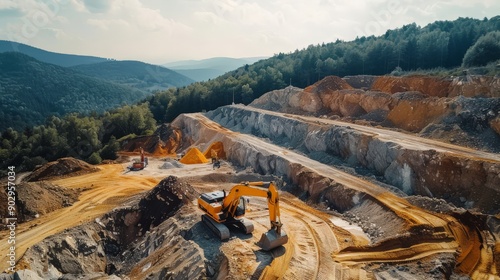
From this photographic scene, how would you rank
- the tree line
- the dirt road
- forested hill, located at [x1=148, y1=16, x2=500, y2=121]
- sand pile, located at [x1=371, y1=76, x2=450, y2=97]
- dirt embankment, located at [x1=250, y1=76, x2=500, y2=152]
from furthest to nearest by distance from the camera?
forested hill, located at [x1=148, y1=16, x2=500, y2=121] < the tree line < sand pile, located at [x1=371, y1=76, x2=450, y2=97] < dirt embankment, located at [x1=250, y1=76, x2=500, y2=152] < the dirt road

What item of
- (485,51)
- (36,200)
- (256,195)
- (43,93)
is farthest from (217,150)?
(43,93)

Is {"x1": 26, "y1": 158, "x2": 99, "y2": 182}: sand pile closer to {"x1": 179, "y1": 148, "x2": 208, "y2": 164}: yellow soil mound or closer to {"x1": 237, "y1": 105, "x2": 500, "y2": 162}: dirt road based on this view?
{"x1": 179, "y1": 148, "x2": 208, "y2": 164}: yellow soil mound

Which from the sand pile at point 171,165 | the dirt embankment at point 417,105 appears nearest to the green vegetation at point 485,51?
the dirt embankment at point 417,105

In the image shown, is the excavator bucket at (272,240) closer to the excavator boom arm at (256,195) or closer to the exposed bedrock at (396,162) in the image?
the excavator boom arm at (256,195)

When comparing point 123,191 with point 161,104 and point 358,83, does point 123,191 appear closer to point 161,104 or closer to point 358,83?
point 358,83

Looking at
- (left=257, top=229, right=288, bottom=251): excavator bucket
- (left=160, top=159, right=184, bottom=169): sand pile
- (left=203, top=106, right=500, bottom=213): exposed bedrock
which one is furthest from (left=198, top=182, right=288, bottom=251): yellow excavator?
(left=160, top=159, right=184, bottom=169): sand pile

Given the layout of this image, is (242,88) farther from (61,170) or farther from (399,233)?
(399,233)
